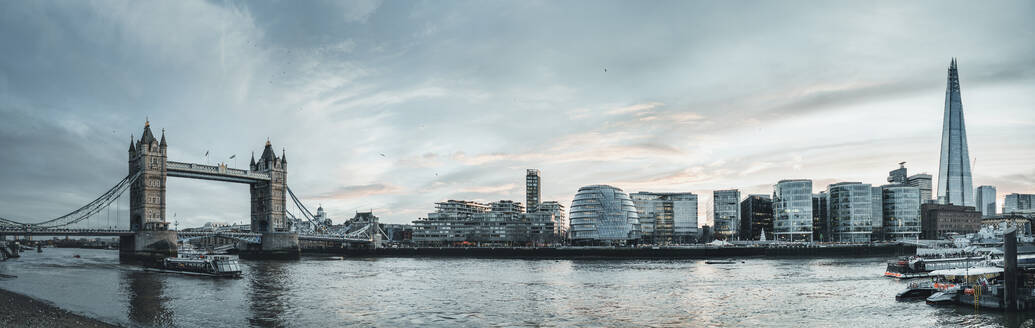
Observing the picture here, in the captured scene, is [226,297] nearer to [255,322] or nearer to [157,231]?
[255,322]

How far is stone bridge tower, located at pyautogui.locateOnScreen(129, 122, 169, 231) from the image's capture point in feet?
398

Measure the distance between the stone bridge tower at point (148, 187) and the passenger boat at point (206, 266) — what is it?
4294cm

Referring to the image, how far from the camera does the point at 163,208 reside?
124 m

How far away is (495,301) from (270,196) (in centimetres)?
11100

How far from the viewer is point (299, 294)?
60250 millimetres

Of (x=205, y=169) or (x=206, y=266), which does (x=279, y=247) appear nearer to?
(x=205, y=169)

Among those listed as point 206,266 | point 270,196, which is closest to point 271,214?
point 270,196

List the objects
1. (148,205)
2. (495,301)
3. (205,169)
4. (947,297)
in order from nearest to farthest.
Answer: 1. (947,297)
2. (495,301)
3. (148,205)
4. (205,169)

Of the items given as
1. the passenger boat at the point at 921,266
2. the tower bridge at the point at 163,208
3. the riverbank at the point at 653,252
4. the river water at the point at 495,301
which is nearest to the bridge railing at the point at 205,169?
the tower bridge at the point at 163,208

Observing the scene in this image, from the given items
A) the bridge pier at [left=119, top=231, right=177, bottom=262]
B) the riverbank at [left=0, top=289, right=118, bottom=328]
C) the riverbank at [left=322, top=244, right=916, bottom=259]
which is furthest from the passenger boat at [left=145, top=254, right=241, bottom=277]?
the riverbank at [left=322, top=244, right=916, bottom=259]

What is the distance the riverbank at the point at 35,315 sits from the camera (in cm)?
3466

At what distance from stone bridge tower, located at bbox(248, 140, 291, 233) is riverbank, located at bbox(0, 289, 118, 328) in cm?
10336

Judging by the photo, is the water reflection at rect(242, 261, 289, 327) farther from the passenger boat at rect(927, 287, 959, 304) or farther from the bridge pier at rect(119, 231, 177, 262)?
the passenger boat at rect(927, 287, 959, 304)

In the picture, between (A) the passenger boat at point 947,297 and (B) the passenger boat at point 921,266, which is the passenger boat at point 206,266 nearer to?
(A) the passenger boat at point 947,297
